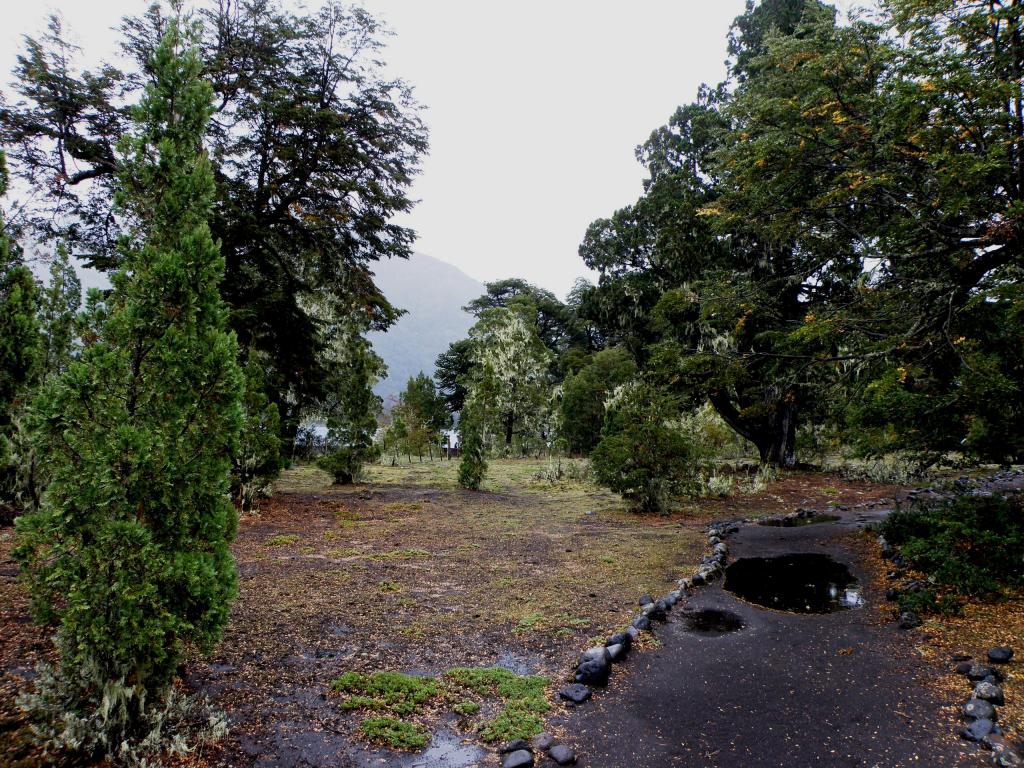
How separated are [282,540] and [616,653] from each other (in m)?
6.29

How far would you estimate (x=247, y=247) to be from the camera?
1266 cm

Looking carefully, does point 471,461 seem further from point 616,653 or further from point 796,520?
point 616,653

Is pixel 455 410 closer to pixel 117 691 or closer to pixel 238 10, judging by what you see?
pixel 238 10

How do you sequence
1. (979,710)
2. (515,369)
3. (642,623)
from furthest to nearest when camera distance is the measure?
(515,369) < (642,623) < (979,710)

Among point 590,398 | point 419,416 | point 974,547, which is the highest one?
point 590,398

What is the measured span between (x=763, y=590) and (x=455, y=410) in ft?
116

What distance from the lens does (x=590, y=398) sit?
83.3 ft

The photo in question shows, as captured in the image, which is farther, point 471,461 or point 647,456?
point 471,461

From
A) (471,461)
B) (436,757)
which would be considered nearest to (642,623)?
(436,757)

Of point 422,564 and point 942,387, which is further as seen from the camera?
point 422,564

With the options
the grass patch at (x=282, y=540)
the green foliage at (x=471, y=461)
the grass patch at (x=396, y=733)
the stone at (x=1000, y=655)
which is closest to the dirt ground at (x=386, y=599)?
the grass patch at (x=282, y=540)

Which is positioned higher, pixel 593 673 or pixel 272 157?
pixel 272 157

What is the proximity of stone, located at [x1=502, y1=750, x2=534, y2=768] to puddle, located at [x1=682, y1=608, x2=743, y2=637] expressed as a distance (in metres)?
2.80

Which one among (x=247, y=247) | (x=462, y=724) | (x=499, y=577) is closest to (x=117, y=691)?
(x=462, y=724)
